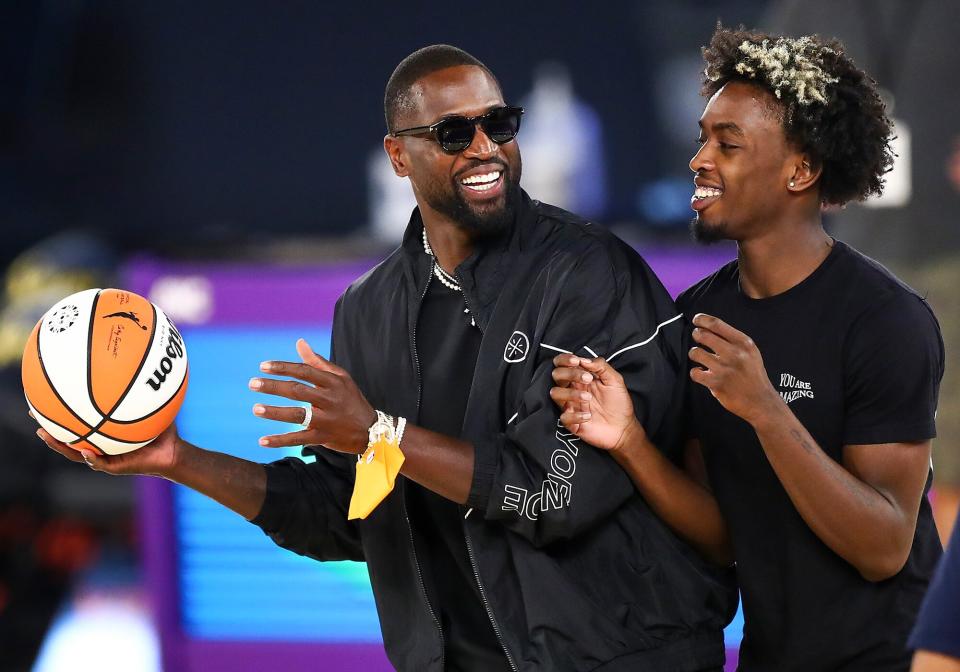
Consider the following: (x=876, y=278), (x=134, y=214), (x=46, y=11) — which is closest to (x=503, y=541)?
(x=876, y=278)

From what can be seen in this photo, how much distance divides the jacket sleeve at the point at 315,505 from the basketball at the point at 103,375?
0.95 ft

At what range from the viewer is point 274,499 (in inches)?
94.7

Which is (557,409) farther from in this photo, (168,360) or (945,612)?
(945,612)

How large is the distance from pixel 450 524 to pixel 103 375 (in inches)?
27.0

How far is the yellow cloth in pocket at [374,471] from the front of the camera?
1993mm

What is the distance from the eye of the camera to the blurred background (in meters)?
3.78

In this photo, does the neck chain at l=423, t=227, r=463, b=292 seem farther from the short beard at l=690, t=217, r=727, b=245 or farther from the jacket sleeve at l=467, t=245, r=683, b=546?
the short beard at l=690, t=217, r=727, b=245

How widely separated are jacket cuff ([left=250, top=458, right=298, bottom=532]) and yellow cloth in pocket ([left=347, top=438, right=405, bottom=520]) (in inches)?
16.5

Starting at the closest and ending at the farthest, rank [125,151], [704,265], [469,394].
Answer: [469,394] → [704,265] → [125,151]

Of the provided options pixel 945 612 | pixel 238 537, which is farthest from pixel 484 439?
pixel 238 537

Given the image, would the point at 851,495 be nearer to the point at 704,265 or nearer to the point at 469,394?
the point at 469,394

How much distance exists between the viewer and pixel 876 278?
214 centimetres

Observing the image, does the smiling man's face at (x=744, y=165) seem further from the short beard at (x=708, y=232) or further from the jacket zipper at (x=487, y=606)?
the jacket zipper at (x=487, y=606)

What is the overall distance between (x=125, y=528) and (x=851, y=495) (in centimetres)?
446
